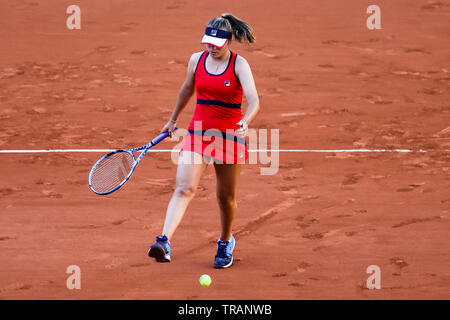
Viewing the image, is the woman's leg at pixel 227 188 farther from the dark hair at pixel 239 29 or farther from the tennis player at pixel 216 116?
the dark hair at pixel 239 29

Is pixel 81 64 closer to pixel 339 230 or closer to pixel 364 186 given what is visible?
pixel 364 186

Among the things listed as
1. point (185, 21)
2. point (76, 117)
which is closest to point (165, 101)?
point (76, 117)

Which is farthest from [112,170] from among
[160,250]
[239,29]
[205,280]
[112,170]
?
[239,29]

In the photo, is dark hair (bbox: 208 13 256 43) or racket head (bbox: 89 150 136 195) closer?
dark hair (bbox: 208 13 256 43)

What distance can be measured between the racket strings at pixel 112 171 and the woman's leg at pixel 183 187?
25.5 inches

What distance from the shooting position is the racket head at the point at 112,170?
7066 mm

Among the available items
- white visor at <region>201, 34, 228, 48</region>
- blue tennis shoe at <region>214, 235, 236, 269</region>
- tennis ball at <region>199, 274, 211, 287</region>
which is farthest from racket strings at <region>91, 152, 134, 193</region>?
white visor at <region>201, 34, 228, 48</region>

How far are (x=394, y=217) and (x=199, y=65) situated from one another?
2975 millimetres

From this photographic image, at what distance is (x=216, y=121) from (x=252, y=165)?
3.71m

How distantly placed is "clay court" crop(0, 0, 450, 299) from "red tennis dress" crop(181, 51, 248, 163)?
3.46 ft

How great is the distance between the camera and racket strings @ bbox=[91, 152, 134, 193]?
278 inches

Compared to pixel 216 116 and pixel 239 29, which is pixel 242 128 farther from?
pixel 239 29

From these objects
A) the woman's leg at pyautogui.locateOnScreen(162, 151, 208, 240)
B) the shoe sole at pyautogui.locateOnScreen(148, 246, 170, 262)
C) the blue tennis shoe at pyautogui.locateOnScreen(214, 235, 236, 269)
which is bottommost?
the shoe sole at pyautogui.locateOnScreen(148, 246, 170, 262)

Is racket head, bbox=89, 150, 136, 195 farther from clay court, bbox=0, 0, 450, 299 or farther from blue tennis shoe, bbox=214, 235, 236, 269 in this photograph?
blue tennis shoe, bbox=214, 235, 236, 269
